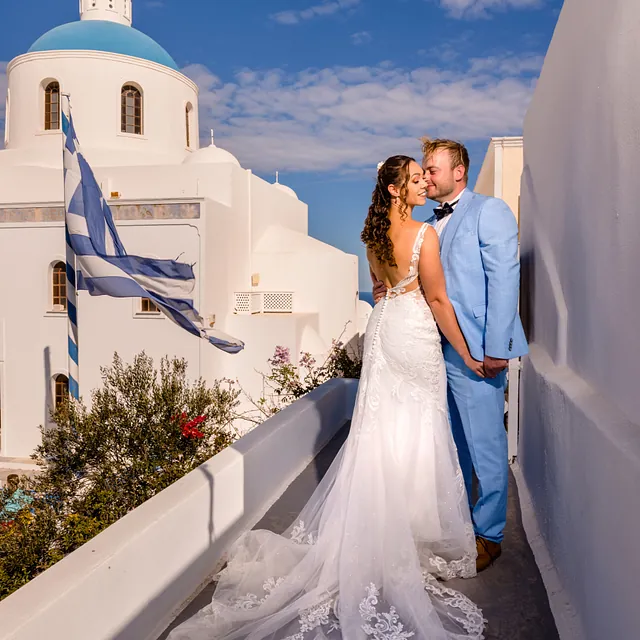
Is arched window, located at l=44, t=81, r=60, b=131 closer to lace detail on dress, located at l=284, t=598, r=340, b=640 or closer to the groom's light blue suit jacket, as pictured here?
the groom's light blue suit jacket

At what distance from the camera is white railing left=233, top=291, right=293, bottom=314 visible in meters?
15.0

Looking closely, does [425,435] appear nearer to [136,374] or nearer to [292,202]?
[136,374]

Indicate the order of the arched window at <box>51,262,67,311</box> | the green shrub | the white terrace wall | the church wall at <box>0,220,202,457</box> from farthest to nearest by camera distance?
the arched window at <box>51,262,67,311</box>
the church wall at <box>0,220,202,457</box>
the green shrub
the white terrace wall

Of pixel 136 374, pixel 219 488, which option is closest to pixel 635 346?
pixel 219 488

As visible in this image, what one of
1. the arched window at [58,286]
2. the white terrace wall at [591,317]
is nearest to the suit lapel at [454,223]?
the white terrace wall at [591,317]

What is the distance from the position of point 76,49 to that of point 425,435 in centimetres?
1801

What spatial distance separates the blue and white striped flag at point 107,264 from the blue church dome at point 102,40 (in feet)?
32.8

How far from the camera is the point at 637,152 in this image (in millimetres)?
1414

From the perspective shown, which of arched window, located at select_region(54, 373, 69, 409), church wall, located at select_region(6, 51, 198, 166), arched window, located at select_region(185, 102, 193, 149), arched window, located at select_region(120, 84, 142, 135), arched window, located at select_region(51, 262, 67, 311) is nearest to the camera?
arched window, located at select_region(51, 262, 67, 311)

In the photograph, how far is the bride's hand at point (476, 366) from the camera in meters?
→ 2.51

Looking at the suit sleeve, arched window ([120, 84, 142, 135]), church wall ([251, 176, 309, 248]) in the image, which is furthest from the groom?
arched window ([120, 84, 142, 135])

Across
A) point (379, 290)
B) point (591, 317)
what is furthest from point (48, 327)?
point (591, 317)

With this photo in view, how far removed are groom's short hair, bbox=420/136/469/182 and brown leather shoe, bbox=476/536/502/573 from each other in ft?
4.94

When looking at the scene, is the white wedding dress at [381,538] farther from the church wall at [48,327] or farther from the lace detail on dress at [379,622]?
the church wall at [48,327]
